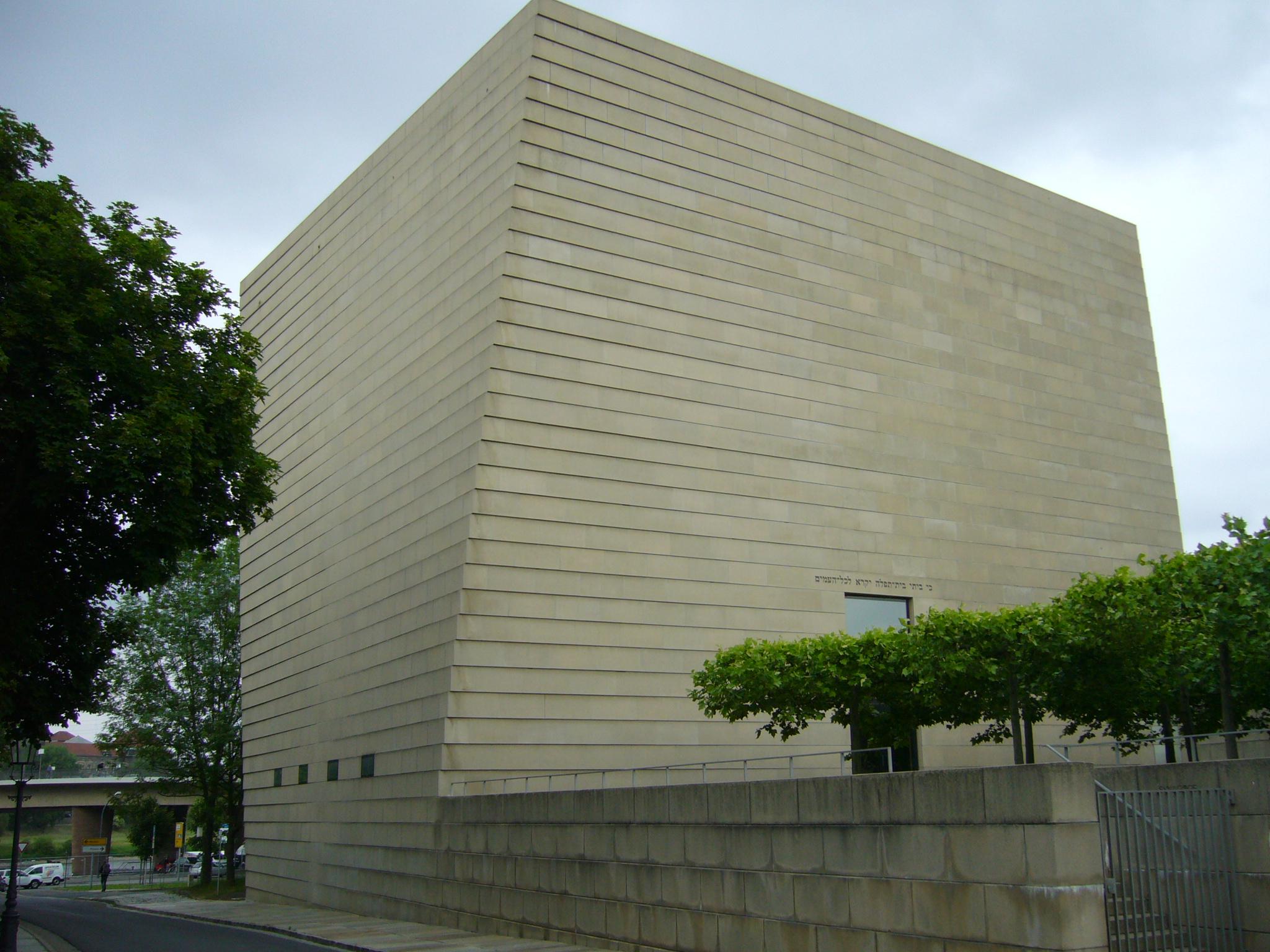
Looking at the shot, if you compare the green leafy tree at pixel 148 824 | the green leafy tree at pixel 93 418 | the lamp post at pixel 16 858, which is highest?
the green leafy tree at pixel 93 418

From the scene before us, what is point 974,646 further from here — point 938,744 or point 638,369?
point 638,369

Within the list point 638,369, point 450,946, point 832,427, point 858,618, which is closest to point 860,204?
point 832,427

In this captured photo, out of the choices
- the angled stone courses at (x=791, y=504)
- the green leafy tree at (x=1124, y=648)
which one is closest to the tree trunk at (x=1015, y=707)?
the green leafy tree at (x=1124, y=648)

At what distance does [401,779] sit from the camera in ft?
99.0

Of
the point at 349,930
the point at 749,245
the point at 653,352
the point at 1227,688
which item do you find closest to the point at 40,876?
the point at 349,930

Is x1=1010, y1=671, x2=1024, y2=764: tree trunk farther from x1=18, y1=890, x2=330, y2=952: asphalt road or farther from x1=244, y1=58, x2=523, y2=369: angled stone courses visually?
x1=244, y1=58, x2=523, y2=369: angled stone courses

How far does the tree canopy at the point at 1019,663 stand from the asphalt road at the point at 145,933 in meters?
11.7

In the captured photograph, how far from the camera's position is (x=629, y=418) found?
31.6 m

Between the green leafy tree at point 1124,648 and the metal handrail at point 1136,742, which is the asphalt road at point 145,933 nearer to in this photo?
the metal handrail at point 1136,742

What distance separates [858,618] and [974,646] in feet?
26.4

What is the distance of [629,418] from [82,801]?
74.5 meters

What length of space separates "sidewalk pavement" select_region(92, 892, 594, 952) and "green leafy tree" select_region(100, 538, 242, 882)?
14.9 metres

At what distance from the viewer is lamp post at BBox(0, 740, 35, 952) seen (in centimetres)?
1914

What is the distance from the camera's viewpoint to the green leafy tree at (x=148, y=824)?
71.5 m
